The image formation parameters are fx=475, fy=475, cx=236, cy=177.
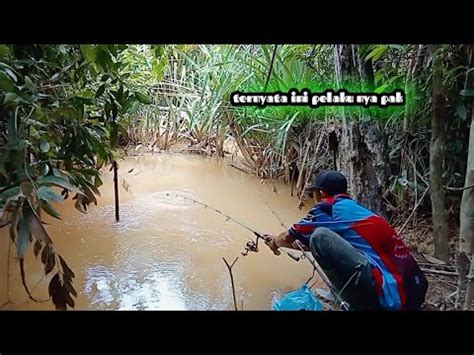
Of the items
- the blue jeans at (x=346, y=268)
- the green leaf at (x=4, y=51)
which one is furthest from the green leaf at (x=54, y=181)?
the blue jeans at (x=346, y=268)

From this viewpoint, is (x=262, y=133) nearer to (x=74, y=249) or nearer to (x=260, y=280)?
(x=260, y=280)

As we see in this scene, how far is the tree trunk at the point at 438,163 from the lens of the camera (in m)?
1.45

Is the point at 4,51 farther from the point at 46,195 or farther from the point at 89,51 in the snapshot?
the point at 46,195

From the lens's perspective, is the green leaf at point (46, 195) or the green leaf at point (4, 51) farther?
the green leaf at point (4, 51)

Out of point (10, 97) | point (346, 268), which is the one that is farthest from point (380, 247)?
point (10, 97)

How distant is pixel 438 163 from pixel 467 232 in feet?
0.77

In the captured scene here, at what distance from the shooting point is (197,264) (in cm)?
151

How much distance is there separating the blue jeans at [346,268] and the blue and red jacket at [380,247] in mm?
15

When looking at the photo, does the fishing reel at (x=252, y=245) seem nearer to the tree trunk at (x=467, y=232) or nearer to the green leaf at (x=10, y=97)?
the tree trunk at (x=467, y=232)

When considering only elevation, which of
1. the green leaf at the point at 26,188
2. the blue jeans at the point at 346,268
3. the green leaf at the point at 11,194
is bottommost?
the blue jeans at the point at 346,268

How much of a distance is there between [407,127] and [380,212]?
0.28 m

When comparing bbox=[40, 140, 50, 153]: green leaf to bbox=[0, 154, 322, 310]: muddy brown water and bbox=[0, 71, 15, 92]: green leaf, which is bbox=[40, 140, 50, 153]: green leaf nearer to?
bbox=[0, 71, 15, 92]: green leaf

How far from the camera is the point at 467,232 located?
1.38 meters
